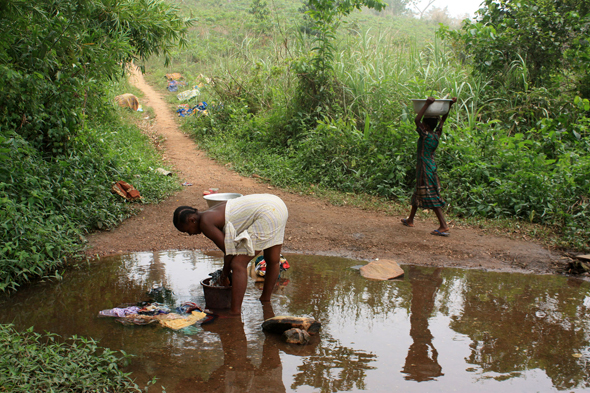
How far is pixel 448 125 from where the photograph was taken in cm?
682

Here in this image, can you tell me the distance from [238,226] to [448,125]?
185 inches

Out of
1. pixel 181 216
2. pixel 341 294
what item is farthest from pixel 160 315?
pixel 341 294

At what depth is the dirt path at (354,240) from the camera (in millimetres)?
4773

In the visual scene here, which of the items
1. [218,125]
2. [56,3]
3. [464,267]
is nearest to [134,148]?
[218,125]

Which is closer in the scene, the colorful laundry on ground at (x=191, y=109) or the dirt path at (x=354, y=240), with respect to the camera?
the dirt path at (x=354, y=240)

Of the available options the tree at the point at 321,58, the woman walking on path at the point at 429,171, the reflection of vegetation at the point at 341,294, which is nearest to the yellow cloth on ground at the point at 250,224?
the reflection of vegetation at the point at 341,294

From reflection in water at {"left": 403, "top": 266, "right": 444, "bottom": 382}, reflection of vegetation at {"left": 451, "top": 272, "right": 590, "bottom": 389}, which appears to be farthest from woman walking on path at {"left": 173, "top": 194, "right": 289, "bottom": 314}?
reflection of vegetation at {"left": 451, "top": 272, "right": 590, "bottom": 389}

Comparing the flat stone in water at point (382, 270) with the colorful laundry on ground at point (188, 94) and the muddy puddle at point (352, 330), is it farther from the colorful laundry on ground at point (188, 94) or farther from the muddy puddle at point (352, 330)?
the colorful laundry on ground at point (188, 94)

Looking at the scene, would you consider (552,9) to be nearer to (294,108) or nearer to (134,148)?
(294,108)

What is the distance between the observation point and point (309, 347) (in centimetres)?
300

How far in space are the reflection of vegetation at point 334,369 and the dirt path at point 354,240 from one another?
200 centimetres

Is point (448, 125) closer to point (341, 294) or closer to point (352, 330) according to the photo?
point (341, 294)

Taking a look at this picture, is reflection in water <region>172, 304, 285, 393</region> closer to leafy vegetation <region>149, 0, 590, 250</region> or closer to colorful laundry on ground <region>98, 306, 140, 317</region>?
colorful laundry on ground <region>98, 306, 140, 317</region>

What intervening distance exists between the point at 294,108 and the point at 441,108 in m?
4.17
